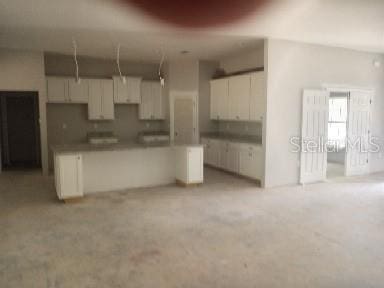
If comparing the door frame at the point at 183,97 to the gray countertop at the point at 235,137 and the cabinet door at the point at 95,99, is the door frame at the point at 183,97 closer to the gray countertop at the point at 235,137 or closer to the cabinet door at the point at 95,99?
the gray countertop at the point at 235,137

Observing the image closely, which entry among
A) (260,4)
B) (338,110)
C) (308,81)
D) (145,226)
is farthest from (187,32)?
(338,110)

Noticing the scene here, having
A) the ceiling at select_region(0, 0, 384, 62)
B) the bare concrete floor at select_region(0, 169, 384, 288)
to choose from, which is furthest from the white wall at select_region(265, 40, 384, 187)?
the bare concrete floor at select_region(0, 169, 384, 288)

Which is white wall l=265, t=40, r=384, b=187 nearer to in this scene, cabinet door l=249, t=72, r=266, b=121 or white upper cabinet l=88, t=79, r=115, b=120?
cabinet door l=249, t=72, r=266, b=121

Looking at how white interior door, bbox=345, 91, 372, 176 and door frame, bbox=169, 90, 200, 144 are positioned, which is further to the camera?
door frame, bbox=169, 90, 200, 144

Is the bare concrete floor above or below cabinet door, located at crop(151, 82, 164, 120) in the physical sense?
below

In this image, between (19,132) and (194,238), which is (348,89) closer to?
(194,238)

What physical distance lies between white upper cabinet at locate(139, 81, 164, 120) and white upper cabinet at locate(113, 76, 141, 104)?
6.3 inches

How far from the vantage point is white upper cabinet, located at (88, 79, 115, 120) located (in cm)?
751

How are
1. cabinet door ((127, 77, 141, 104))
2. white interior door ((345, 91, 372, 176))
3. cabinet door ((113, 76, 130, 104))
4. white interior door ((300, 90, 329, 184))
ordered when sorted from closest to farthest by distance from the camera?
white interior door ((300, 90, 329, 184)), white interior door ((345, 91, 372, 176)), cabinet door ((113, 76, 130, 104)), cabinet door ((127, 77, 141, 104))

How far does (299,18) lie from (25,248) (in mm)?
4528

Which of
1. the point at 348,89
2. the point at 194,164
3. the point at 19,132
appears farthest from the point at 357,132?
the point at 19,132

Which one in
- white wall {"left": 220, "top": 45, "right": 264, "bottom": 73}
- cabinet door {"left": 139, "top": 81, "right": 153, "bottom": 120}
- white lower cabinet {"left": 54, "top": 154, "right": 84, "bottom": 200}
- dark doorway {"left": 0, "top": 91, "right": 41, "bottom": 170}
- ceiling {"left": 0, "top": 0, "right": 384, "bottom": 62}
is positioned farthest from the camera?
cabinet door {"left": 139, "top": 81, "right": 153, "bottom": 120}

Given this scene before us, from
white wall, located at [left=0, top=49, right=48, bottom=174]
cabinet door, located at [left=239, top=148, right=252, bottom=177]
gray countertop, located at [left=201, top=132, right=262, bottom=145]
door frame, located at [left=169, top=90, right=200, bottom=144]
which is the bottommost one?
cabinet door, located at [left=239, top=148, right=252, bottom=177]

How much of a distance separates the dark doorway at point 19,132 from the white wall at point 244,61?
15.8 ft
